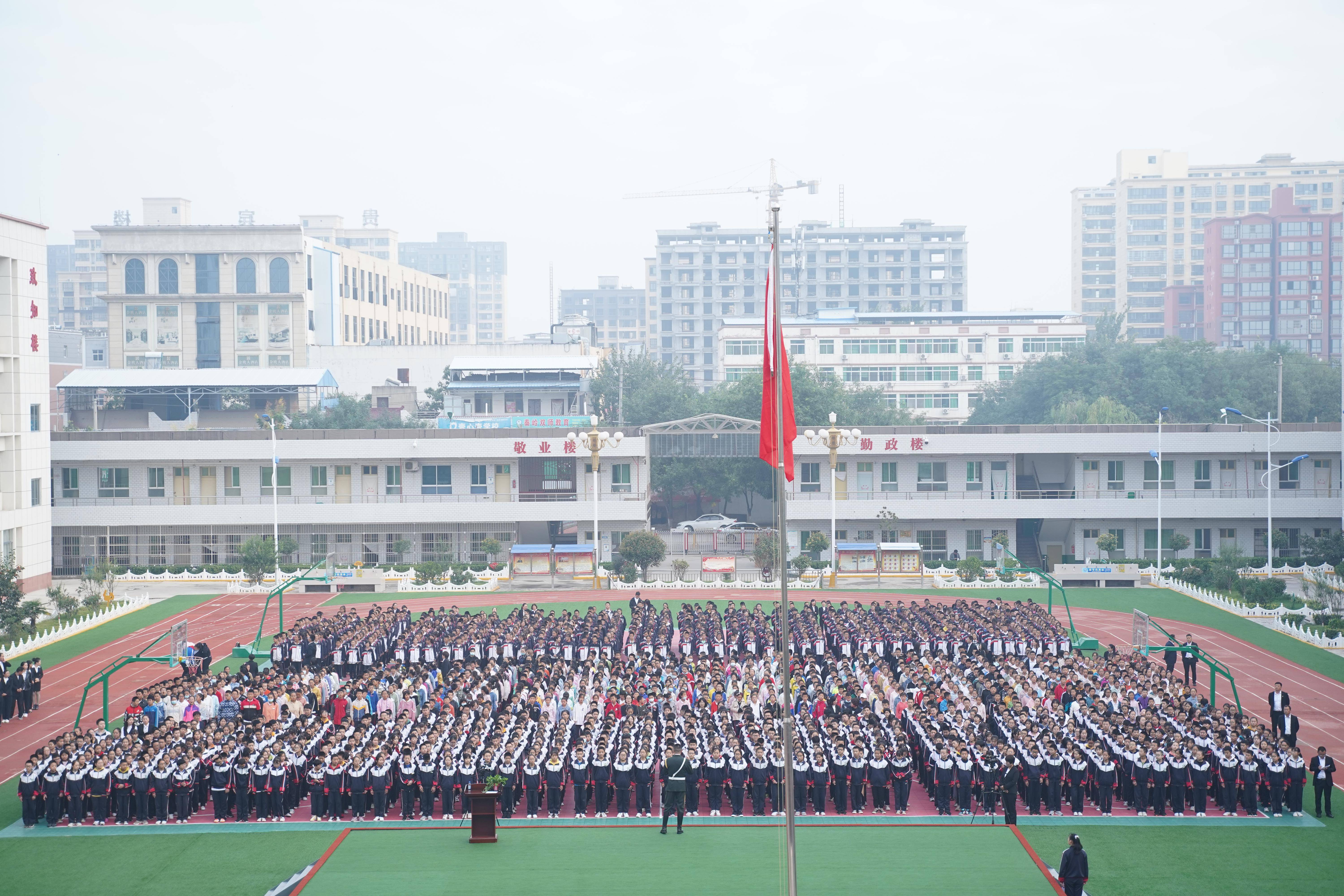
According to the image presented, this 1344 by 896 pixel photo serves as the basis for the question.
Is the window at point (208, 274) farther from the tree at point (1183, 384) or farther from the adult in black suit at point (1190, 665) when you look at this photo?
→ the adult in black suit at point (1190, 665)

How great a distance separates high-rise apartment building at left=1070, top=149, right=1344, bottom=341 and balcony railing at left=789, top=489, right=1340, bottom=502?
69.1 m

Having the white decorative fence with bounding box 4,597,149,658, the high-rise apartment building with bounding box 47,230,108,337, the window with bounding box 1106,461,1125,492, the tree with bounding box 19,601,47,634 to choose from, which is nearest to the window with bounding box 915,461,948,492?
the window with bounding box 1106,461,1125,492

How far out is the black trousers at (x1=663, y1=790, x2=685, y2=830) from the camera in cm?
1600

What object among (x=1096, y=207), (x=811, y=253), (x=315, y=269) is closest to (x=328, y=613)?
(x=315, y=269)

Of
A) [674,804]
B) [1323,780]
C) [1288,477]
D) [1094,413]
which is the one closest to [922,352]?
[1094,413]

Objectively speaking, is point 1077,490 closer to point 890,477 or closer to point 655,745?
point 890,477

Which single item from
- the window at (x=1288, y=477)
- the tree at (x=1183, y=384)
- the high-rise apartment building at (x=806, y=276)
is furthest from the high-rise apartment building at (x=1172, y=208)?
the window at (x=1288, y=477)

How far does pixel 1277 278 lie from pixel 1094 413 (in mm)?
53902

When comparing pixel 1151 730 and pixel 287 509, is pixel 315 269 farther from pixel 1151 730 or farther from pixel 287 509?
pixel 1151 730

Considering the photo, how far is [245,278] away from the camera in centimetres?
6975

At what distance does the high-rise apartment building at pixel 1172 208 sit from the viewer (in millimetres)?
112562

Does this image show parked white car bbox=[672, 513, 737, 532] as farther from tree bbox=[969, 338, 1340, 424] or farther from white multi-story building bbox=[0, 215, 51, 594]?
white multi-story building bbox=[0, 215, 51, 594]

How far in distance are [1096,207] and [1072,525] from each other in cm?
8513

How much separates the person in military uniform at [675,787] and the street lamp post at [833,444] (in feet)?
70.0
